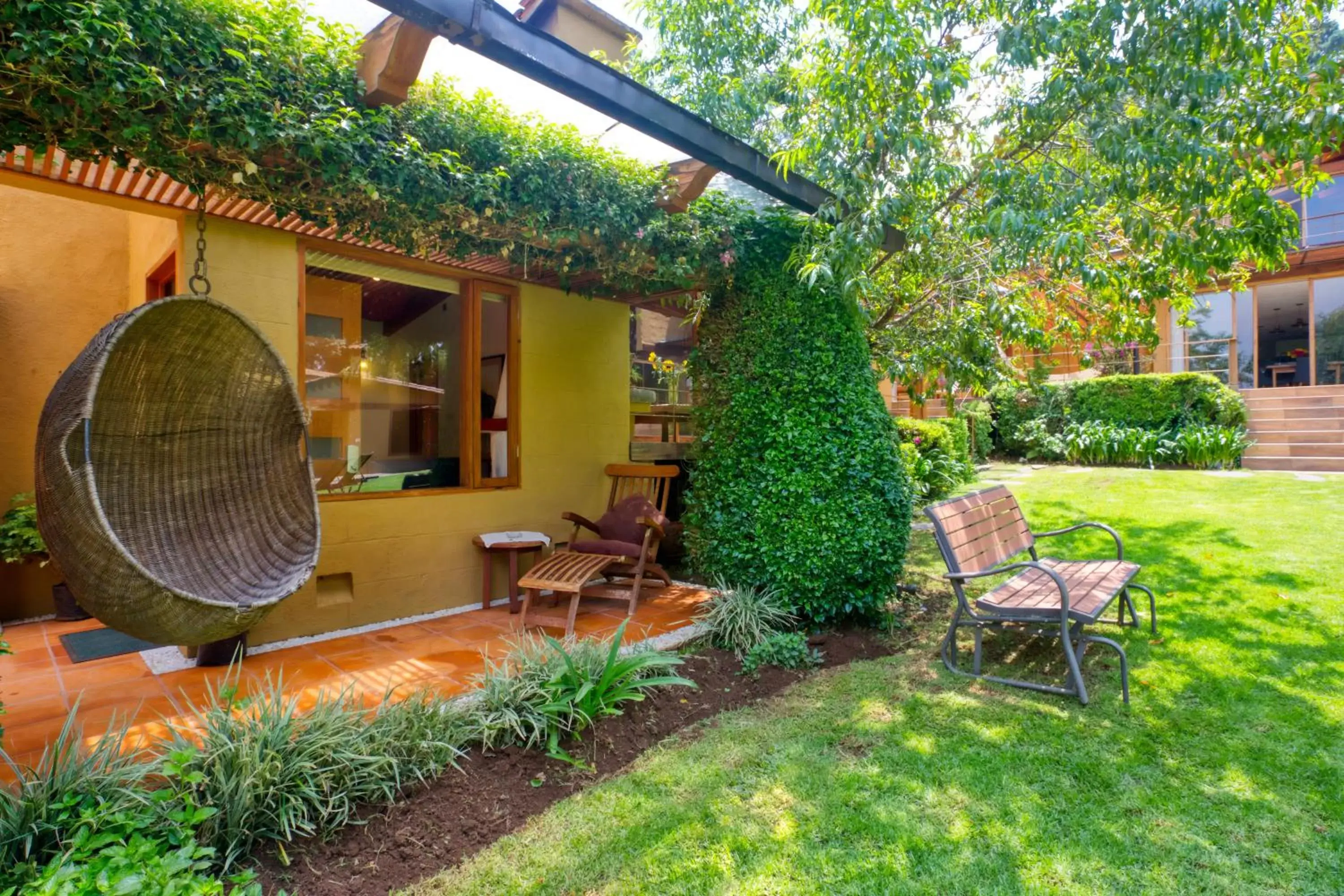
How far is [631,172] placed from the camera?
12.7 ft

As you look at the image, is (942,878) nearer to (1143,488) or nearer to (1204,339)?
(1143,488)

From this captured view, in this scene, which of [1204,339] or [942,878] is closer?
[942,878]

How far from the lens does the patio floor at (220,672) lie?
2.86 metres

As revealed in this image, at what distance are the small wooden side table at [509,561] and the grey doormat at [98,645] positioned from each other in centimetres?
194

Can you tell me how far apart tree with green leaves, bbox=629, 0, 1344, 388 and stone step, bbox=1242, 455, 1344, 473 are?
6.51 meters

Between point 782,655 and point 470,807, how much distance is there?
1.89 m

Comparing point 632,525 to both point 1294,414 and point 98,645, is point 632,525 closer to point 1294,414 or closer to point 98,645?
point 98,645

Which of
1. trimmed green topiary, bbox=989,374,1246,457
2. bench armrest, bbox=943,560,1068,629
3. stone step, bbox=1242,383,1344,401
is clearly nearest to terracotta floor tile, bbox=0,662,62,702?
bench armrest, bbox=943,560,1068,629

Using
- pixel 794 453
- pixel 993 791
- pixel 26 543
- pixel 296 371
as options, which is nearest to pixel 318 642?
pixel 296 371

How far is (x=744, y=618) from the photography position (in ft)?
12.8

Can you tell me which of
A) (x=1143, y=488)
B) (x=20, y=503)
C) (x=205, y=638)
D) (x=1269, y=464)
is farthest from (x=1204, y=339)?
(x=20, y=503)

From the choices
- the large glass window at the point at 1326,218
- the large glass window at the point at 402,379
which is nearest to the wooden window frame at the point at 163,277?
the large glass window at the point at 402,379

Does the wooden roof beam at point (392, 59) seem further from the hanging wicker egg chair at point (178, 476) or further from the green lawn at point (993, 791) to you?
the green lawn at point (993, 791)

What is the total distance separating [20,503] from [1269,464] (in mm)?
14644
